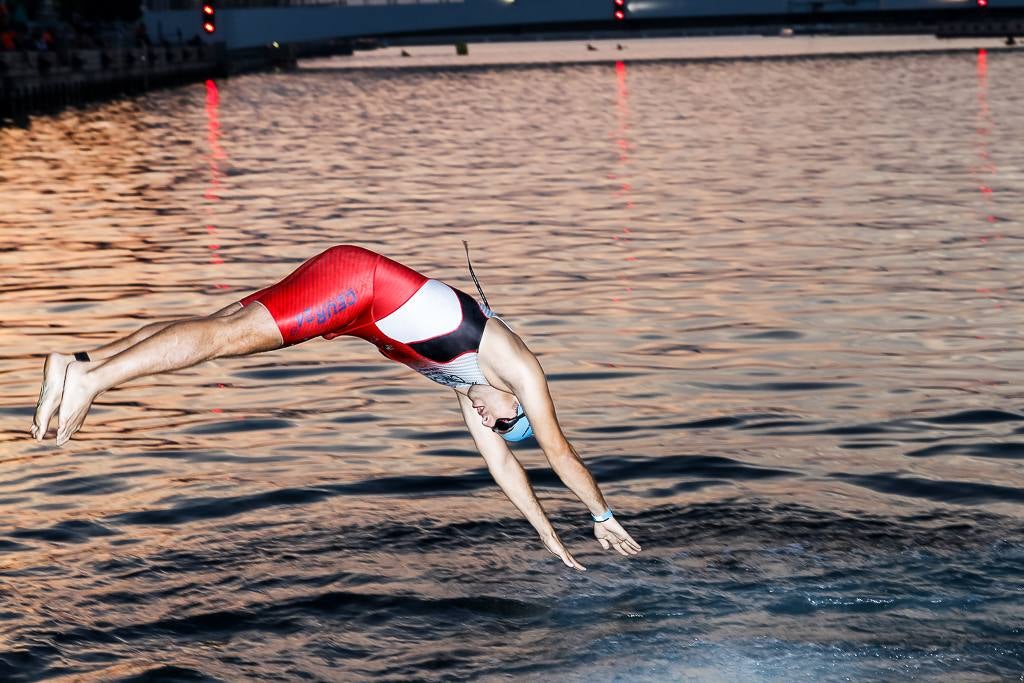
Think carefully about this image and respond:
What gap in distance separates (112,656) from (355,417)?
5416 millimetres

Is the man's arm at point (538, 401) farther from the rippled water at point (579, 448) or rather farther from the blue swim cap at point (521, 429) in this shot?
the rippled water at point (579, 448)

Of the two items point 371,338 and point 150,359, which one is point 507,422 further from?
point 150,359

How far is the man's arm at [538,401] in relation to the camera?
796 cm

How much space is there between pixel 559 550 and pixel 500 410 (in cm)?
95

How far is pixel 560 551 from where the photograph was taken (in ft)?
29.1

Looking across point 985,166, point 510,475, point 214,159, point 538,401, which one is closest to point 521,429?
point 538,401

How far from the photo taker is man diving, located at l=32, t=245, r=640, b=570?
754 centimetres

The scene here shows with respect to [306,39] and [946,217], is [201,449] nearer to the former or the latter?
[946,217]

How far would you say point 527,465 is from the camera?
1171 centimetres

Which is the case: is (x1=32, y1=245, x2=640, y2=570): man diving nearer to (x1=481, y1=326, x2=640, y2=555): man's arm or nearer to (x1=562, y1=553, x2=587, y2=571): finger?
(x1=481, y1=326, x2=640, y2=555): man's arm

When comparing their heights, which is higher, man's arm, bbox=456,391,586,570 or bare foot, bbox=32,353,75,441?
bare foot, bbox=32,353,75,441

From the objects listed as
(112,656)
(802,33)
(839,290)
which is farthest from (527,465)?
(802,33)

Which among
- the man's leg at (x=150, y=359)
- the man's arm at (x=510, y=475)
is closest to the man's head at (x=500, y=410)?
the man's arm at (x=510, y=475)

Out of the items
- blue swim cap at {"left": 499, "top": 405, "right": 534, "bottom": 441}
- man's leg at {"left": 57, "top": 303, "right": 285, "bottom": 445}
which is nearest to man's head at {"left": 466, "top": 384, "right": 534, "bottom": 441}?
blue swim cap at {"left": 499, "top": 405, "right": 534, "bottom": 441}
